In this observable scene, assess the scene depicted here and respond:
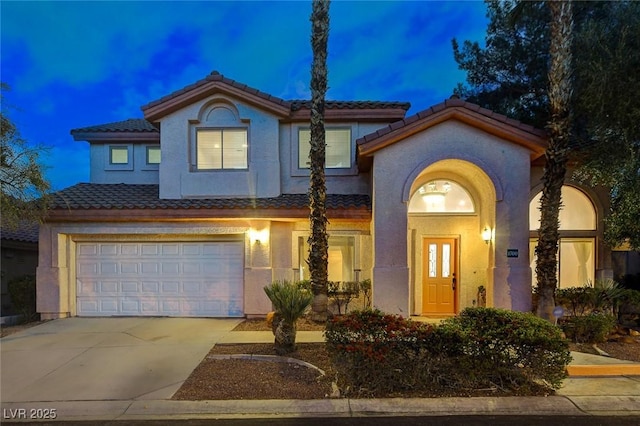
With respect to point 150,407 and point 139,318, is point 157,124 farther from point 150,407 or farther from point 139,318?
point 150,407

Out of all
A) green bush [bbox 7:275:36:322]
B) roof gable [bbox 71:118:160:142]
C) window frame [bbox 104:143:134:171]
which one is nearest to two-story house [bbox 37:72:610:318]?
green bush [bbox 7:275:36:322]

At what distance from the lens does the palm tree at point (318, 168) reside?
8.53 m

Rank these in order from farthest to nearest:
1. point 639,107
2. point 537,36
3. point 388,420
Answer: point 537,36 < point 639,107 < point 388,420

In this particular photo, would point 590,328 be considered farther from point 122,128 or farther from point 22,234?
point 22,234

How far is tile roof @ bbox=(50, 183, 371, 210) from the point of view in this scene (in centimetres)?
955

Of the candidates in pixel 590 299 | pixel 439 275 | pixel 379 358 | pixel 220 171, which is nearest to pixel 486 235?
pixel 439 275

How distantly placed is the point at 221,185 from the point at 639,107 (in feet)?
33.6

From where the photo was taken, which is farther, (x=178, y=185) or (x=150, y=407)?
(x=178, y=185)

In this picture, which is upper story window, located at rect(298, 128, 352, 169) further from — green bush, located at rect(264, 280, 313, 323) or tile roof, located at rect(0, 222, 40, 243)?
tile roof, located at rect(0, 222, 40, 243)

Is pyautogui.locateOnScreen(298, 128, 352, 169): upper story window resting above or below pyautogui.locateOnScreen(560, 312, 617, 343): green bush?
above

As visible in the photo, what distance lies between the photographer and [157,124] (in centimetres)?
1120

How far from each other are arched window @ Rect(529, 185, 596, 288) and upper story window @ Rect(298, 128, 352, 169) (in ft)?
18.0

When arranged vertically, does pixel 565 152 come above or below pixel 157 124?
below

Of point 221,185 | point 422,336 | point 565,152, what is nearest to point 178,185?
point 221,185
